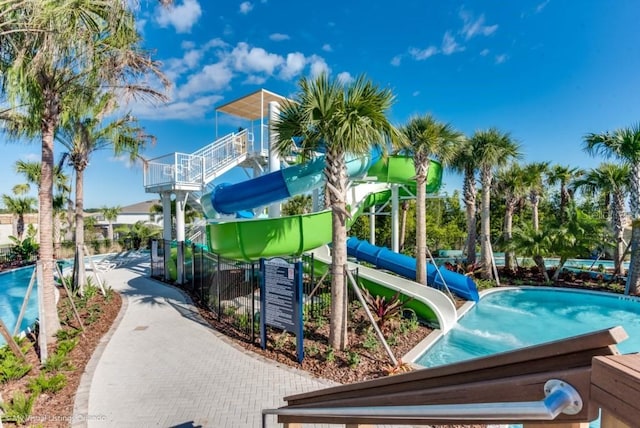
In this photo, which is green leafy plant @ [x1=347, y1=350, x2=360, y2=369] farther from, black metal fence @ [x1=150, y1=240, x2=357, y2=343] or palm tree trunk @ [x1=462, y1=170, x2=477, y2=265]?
palm tree trunk @ [x1=462, y1=170, x2=477, y2=265]

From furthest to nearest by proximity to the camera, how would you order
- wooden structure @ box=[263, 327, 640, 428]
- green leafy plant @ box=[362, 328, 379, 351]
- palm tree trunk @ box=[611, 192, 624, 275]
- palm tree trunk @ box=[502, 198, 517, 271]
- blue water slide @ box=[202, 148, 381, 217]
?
1. palm tree trunk @ box=[502, 198, 517, 271]
2. palm tree trunk @ box=[611, 192, 624, 275]
3. blue water slide @ box=[202, 148, 381, 217]
4. green leafy plant @ box=[362, 328, 379, 351]
5. wooden structure @ box=[263, 327, 640, 428]

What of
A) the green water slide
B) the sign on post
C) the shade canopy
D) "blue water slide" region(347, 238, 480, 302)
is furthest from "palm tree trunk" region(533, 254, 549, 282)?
the shade canopy

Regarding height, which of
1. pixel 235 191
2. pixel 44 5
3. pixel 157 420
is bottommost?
pixel 157 420

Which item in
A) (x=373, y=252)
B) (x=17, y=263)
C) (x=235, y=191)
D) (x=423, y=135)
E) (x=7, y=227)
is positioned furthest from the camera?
(x=7, y=227)

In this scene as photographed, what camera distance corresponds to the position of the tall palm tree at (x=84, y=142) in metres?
Result: 11.6

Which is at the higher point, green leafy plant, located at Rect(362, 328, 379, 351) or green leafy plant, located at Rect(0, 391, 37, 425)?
green leafy plant, located at Rect(0, 391, 37, 425)

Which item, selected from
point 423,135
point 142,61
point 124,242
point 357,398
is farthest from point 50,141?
point 124,242

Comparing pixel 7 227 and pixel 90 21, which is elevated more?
pixel 90 21

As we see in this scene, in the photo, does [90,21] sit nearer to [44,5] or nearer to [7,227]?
[44,5]

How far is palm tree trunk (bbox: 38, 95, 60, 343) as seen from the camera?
24.1 feet

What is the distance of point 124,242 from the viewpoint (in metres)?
27.5

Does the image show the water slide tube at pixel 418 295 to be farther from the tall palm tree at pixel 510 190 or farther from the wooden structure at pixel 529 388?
the tall palm tree at pixel 510 190

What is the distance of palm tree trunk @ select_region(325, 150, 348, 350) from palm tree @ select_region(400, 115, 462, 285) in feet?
16.9

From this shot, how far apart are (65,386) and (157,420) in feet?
7.16
